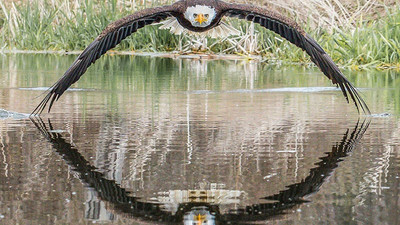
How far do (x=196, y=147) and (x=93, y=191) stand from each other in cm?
177

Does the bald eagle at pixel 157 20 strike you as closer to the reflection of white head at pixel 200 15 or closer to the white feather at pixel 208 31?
the reflection of white head at pixel 200 15

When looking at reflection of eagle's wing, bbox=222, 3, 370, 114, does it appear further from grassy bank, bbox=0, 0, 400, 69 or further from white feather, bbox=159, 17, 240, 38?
grassy bank, bbox=0, 0, 400, 69

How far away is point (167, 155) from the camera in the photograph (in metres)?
6.52

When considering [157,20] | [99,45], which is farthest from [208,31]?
[99,45]

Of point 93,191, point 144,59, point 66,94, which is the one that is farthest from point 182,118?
point 144,59

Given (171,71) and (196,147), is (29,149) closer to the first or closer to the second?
(196,147)

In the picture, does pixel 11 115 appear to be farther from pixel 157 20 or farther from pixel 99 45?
pixel 157 20

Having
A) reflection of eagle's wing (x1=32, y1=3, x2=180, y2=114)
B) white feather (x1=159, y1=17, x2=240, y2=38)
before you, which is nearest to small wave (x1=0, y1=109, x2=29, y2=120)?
reflection of eagle's wing (x1=32, y1=3, x2=180, y2=114)

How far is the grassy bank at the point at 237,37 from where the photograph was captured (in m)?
17.1

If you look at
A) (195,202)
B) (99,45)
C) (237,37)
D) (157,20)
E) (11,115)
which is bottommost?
(195,202)

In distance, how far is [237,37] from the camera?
70.0 ft

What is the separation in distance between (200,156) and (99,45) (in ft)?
9.04

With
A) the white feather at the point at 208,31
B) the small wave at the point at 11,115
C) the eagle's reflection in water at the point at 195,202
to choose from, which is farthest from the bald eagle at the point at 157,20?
the eagle's reflection in water at the point at 195,202

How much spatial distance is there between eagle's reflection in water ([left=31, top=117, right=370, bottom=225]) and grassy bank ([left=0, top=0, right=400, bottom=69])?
1075cm
